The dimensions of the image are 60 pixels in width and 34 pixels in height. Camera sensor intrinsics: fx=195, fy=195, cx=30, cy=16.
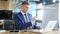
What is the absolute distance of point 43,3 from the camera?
9.59ft

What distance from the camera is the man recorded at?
2.92m

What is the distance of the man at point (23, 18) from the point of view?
292cm

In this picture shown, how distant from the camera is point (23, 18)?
2.95 m

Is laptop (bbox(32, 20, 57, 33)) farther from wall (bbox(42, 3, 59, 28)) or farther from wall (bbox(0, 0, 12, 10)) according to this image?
wall (bbox(0, 0, 12, 10))

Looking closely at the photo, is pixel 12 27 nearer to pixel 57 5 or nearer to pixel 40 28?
pixel 40 28

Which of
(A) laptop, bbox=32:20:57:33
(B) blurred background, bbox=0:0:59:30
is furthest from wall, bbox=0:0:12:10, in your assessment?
(A) laptop, bbox=32:20:57:33

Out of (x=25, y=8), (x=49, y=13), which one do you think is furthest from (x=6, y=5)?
(x=49, y=13)

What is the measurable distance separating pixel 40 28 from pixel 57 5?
432mm

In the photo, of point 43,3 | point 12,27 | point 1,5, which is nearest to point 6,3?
point 1,5

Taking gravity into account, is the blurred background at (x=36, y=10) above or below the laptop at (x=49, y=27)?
above

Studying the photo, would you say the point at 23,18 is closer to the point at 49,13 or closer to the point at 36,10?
the point at 36,10

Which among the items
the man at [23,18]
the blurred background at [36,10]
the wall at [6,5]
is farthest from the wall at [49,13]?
the wall at [6,5]

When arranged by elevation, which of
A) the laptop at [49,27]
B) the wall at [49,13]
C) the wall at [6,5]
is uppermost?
the wall at [6,5]

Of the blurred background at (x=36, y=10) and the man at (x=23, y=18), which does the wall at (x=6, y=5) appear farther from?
the man at (x=23, y=18)
